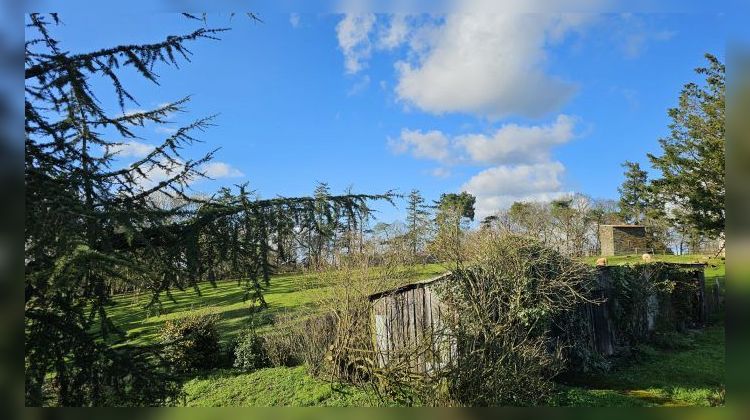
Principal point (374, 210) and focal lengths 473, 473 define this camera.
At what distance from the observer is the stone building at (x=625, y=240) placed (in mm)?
34125

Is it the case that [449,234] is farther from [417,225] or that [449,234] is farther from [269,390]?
[269,390]

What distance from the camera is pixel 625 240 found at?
3431 cm

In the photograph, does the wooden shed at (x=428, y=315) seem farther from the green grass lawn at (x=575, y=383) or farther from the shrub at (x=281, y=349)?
the shrub at (x=281, y=349)

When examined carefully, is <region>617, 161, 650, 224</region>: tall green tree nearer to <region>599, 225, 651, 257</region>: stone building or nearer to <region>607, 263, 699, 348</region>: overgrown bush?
<region>599, 225, 651, 257</region>: stone building

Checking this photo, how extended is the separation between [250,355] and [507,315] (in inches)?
404

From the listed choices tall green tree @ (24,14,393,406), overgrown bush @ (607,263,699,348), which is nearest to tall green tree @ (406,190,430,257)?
tall green tree @ (24,14,393,406)

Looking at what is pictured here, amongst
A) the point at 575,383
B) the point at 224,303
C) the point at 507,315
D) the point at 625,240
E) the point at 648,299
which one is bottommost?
the point at 575,383

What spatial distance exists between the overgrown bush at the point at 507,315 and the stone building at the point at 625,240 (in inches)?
986

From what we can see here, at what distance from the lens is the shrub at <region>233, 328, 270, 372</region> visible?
49.1ft

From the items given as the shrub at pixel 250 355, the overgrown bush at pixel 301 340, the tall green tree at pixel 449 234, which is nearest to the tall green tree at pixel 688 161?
the tall green tree at pixel 449 234

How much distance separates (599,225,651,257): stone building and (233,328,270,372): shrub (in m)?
27.5

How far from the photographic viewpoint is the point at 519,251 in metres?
10.4

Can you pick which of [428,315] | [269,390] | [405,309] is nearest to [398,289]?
[405,309]
